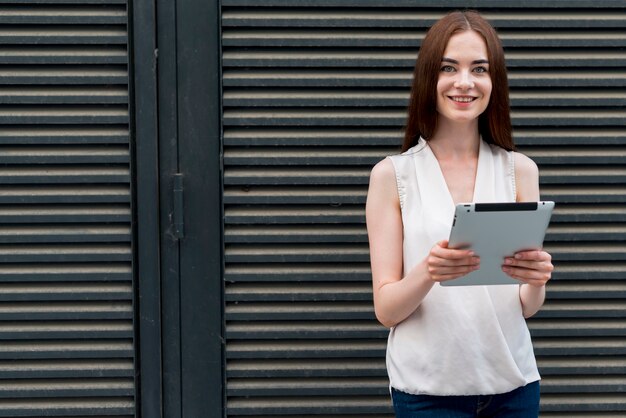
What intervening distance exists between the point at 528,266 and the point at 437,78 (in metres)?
0.58

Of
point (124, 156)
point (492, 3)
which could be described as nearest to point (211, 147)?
point (124, 156)

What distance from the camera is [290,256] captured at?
302cm

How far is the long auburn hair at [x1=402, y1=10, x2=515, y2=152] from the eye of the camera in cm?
212

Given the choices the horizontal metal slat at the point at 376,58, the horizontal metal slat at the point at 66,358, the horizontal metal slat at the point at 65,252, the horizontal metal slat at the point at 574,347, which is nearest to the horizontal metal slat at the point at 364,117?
the horizontal metal slat at the point at 376,58

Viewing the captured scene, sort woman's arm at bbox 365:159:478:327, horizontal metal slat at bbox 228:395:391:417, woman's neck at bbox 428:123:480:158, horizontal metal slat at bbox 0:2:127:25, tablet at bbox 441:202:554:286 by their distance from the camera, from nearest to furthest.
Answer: tablet at bbox 441:202:554:286 < woman's arm at bbox 365:159:478:327 < woman's neck at bbox 428:123:480:158 < horizontal metal slat at bbox 0:2:127:25 < horizontal metal slat at bbox 228:395:391:417

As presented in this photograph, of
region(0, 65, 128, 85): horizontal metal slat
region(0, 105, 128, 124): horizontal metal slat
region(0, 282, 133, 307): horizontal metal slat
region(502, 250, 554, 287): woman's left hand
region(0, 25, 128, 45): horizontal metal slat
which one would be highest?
region(0, 25, 128, 45): horizontal metal slat

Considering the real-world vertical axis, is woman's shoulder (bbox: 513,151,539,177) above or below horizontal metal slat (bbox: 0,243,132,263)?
above

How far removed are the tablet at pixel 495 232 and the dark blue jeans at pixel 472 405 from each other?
0.34 metres

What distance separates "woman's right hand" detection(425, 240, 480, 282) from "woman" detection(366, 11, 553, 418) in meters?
0.07

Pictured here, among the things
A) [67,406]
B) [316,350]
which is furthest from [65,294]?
[316,350]

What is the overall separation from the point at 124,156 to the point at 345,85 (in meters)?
0.91

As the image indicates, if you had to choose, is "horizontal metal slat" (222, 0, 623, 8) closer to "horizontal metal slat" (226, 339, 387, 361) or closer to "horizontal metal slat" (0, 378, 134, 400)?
"horizontal metal slat" (226, 339, 387, 361)

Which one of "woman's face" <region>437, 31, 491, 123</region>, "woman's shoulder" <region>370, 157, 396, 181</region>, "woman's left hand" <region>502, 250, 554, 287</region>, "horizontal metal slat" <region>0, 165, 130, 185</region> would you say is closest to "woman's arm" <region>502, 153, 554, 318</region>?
"woman's left hand" <region>502, 250, 554, 287</region>

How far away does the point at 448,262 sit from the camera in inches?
74.7
